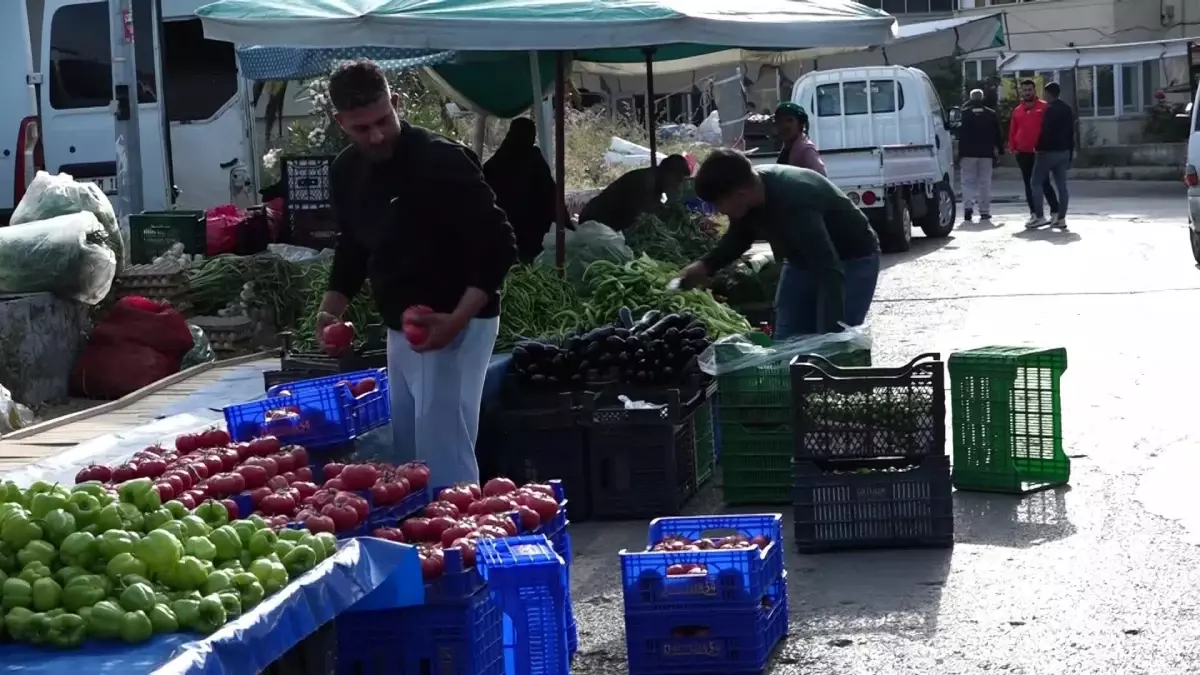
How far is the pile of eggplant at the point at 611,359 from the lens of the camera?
27.0 feet

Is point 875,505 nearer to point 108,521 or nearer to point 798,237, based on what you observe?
point 798,237

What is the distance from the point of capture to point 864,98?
71.4ft

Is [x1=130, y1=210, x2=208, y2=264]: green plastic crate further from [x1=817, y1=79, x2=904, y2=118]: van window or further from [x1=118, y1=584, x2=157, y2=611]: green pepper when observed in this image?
[x1=817, y1=79, x2=904, y2=118]: van window

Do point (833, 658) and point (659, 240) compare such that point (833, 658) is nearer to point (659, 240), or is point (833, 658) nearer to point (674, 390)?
point (674, 390)

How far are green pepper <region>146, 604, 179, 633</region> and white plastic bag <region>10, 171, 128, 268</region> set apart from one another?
28.2 feet

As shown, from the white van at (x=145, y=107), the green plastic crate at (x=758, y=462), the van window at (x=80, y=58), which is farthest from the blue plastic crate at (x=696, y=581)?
the van window at (x=80, y=58)

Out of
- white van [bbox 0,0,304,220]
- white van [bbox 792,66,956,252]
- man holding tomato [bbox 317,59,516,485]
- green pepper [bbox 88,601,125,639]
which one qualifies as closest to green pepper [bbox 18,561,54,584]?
green pepper [bbox 88,601,125,639]

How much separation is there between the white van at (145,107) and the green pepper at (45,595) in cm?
1150

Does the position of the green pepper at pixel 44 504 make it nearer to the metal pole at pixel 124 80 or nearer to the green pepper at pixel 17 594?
the green pepper at pixel 17 594

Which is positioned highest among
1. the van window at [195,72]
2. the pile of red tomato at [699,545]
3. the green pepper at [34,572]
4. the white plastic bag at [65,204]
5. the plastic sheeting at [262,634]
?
the van window at [195,72]

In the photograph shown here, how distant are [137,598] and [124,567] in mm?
181

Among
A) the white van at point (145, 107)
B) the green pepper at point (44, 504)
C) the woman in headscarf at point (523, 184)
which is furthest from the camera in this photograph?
the white van at point (145, 107)

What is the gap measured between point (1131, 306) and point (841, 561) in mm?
8377

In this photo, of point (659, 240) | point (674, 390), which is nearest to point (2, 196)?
point (659, 240)
